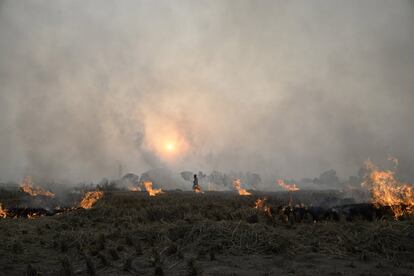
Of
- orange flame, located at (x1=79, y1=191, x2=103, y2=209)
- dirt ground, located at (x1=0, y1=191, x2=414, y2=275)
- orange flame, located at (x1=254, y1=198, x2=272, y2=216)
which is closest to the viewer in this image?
dirt ground, located at (x1=0, y1=191, x2=414, y2=275)

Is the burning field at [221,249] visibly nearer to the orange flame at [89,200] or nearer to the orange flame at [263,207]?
the orange flame at [263,207]

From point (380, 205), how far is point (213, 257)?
1267cm

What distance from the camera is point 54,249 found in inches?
522

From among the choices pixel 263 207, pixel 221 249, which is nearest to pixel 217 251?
pixel 221 249

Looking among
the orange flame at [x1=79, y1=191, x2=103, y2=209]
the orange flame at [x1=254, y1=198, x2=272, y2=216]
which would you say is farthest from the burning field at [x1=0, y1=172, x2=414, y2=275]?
the orange flame at [x1=79, y1=191, x2=103, y2=209]

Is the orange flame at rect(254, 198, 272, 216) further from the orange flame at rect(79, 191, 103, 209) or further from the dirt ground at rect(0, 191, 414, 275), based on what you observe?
the orange flame at rect(79, 191, 103, 209)

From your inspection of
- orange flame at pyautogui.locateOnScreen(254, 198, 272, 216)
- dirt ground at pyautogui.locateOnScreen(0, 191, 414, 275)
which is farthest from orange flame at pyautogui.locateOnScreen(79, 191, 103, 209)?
orange flame at pyautogui.locateOnScreen(254, 198, 272, 216)

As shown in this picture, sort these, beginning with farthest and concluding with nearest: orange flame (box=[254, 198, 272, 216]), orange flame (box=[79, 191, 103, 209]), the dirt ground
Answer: orange flame (box=[79, 191, 103, 209])
orange flame (box=[254, 198, 272, 216])
the dirt ground

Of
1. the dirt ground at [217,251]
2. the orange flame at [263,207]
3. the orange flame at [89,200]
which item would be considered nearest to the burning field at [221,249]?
the dirt ground at [217,251]

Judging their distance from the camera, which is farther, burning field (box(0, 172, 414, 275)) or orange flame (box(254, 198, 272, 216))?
orange flame (box(254, 198, 272, 216))

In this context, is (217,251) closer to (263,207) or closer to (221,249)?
(221,249)

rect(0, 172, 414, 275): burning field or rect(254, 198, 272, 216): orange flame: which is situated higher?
rect(254, 198, 272, 216): orange flame

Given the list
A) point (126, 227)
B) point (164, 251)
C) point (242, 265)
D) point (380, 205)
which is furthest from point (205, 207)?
point (242, 265)

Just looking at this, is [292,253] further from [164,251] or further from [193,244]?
[164,251]
